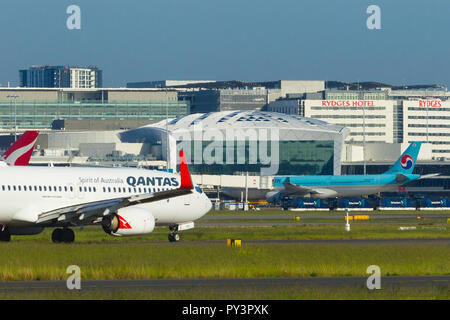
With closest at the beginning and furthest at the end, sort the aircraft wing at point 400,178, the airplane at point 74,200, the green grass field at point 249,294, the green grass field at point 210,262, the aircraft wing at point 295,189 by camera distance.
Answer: the green grass field at point 249,294
the green grass field at point 210,262
the airplane at point 74,200
the aircraft wing at point 295,189
the aircraft wing at point 400,178

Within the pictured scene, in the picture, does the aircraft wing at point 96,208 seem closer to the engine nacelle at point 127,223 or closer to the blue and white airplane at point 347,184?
the engine nacelle at point 127,223

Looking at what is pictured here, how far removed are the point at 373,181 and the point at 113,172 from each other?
10590cm

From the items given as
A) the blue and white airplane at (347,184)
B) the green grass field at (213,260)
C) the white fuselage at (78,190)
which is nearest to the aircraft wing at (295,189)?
the blue and white airplane at (347,184)

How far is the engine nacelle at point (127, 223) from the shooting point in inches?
1927

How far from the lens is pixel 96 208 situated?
49094 mm

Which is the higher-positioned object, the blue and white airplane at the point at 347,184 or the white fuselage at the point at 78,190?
the white fuselage at the point at 78,190

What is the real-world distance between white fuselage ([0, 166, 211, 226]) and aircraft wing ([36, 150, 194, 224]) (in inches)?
23.1

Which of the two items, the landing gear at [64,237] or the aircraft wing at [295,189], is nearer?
the landing gear at [64,237]

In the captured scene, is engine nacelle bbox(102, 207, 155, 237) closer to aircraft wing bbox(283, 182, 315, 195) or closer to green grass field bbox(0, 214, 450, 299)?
green grass field bbox(0, 214, 450, 299)

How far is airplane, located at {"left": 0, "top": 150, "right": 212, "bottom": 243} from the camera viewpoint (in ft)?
161

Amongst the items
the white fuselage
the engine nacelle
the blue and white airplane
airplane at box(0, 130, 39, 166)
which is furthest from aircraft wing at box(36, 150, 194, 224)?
the blue and white airplane

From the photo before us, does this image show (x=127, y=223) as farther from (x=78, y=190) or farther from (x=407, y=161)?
(x=407, y=161)

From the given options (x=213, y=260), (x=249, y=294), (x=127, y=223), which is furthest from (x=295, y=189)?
(x=249, y=294)

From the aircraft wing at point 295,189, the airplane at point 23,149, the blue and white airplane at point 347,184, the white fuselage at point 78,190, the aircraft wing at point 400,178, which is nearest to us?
the white fuselage at point 78,190
